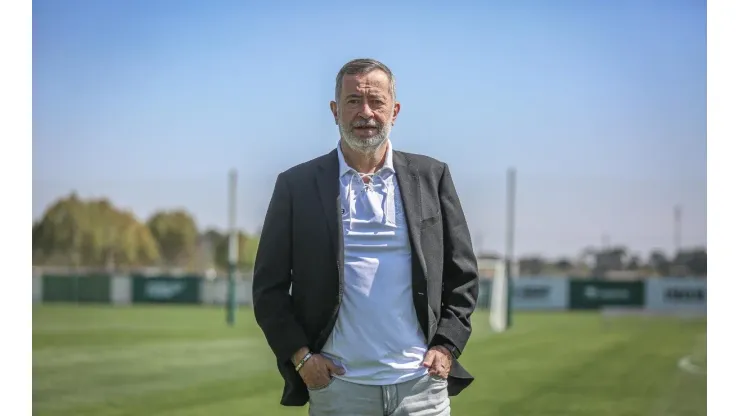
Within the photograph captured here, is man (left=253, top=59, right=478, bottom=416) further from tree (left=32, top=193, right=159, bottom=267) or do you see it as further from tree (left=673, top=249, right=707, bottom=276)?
tree (left=673, top=249, right=707, bottom=276)

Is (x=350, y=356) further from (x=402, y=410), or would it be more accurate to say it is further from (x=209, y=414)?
(x=209, y=414)

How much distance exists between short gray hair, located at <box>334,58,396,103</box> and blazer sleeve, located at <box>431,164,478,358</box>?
0.77ft

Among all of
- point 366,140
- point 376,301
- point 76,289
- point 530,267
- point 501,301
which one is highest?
point 366,140

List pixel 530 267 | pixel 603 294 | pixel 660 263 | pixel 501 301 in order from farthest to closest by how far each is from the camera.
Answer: pixel 530 267 < pixel 603 294 < pixel 501 301 < pixel 660 263

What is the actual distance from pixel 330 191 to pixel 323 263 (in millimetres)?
139

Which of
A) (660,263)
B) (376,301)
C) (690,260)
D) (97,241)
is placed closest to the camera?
(376,301)

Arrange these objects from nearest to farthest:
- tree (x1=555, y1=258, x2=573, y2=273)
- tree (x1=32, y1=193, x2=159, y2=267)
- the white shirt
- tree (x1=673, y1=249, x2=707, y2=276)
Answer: the white shirt < tree (x1=673, y1=249, x2=707, y2=276) < tree (x1=32, y1=193, x2=159, y2=267) < tree (x1=555, y1=258, x2=573, y2=273)

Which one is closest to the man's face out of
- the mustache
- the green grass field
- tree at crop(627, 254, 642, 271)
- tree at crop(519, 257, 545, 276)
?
the mustache

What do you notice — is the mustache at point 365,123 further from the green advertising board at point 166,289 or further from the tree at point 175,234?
the green advertising board at point 166,289

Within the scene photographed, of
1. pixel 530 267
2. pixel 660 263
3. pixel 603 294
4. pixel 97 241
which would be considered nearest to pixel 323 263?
pixel 660 263

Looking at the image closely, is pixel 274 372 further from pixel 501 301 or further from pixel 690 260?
pixel 501 301

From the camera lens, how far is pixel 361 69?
6.80 ft

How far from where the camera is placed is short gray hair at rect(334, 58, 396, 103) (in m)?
2.07
